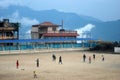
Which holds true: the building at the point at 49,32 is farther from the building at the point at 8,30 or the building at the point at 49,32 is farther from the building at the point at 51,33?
the building at the point at 8,30

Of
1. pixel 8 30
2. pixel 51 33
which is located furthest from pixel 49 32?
pixel 8 30

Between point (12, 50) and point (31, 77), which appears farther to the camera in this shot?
A: point (12, 50)

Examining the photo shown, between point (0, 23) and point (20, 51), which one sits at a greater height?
point (0, 23)

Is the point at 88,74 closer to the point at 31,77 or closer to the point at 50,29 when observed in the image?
the point at 31,77

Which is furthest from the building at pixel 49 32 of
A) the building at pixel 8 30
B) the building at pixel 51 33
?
the building at pixel 8 30

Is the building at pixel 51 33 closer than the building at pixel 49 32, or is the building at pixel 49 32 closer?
the building at pixel 51 33

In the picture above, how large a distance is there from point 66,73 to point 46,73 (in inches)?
88.7

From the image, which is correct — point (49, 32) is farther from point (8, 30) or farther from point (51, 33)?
point (8, 30)

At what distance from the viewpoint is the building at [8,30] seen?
260 feet

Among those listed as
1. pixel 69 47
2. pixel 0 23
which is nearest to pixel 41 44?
pixel 69 47

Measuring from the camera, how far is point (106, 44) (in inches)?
3054

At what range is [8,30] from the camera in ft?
264

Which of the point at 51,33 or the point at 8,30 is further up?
the point at 8,30

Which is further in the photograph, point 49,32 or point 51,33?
point 49,32
